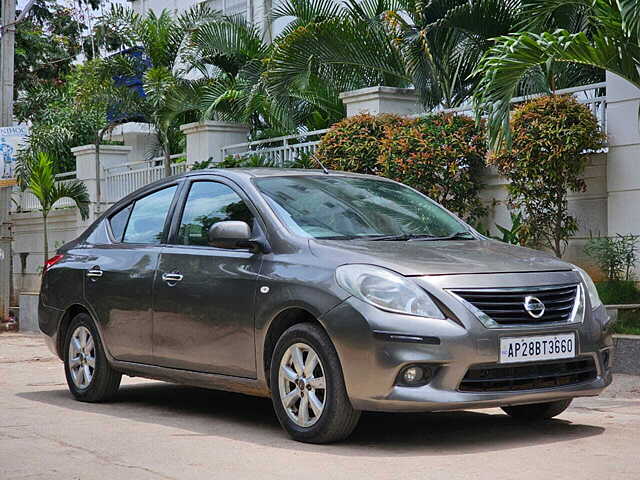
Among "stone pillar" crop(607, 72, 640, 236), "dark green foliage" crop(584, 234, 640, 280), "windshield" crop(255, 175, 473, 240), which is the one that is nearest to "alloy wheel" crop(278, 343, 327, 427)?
"windshield" crop(255, 175, 473, 240)

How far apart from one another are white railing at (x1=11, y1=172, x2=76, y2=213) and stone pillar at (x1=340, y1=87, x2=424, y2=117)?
341 inches

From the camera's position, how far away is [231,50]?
63.1 ft

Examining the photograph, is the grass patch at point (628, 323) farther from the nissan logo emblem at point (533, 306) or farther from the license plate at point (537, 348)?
the nissan logo emblem at point (533, 306)

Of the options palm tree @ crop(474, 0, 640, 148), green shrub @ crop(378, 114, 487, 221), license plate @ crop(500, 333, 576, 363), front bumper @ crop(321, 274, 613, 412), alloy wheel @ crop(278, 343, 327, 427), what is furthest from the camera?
green shrub @ crop(378, 114, 487, 221)

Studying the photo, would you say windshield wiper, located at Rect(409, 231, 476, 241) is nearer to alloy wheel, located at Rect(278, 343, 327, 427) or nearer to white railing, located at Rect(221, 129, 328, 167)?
alloy wheel, located at Rect(278, 343, 327, 427)

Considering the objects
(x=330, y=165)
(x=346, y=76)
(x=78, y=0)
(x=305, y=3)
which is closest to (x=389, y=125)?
(x=330, y=165)

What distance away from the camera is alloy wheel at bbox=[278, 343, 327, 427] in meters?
6.49

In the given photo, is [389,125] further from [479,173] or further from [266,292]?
[266,292]

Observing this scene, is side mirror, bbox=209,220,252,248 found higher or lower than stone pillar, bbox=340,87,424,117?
lower

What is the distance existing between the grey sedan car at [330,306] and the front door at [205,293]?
0.5 inches

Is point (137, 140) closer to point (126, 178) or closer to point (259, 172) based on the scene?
point (126, 178)

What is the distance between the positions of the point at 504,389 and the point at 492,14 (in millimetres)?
8830

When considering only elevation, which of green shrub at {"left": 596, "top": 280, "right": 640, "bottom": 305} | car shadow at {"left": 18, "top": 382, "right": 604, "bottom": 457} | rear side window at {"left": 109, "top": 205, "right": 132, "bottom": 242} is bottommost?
car shadow at {"left": 18, "top": 382, "right": 604, "bottom": 457}

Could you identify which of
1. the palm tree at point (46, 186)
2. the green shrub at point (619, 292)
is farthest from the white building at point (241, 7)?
the green shrub at point (619, 292)
